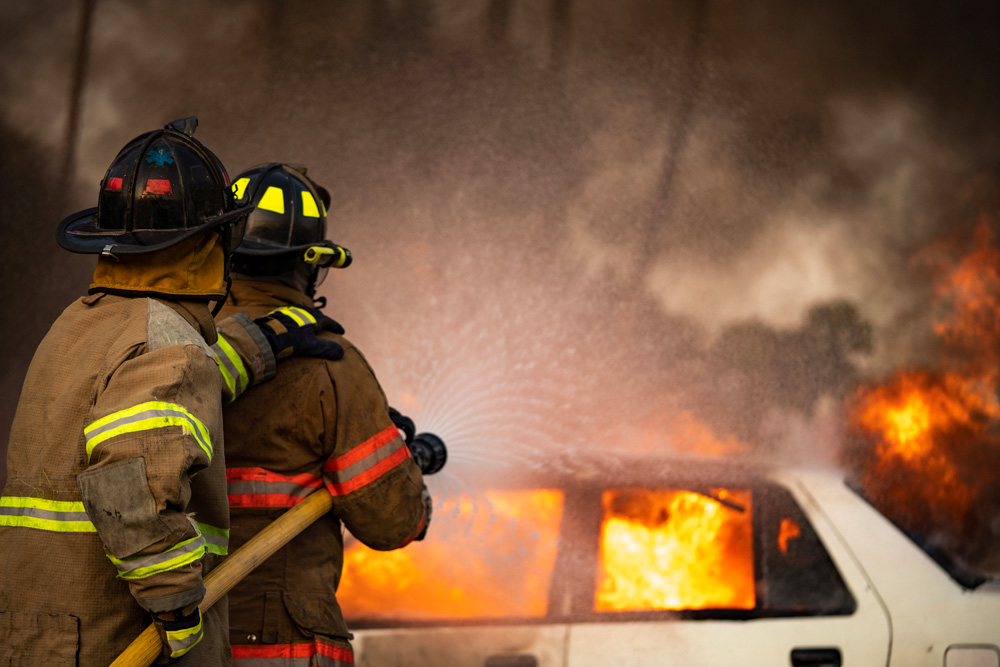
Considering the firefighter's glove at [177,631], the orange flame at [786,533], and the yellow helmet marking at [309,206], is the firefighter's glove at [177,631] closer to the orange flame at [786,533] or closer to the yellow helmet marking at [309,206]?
the yellow helmet marking at [309,206]

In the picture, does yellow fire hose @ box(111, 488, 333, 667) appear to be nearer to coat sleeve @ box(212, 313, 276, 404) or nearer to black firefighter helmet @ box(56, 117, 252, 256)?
coat sleeve @ box(212, 313, 276, 404)

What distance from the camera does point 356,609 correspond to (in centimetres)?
351

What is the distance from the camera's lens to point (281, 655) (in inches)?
90.5

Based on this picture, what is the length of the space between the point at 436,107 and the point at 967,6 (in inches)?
131

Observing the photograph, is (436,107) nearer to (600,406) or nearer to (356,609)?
(600,406)

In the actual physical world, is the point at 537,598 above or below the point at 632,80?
below

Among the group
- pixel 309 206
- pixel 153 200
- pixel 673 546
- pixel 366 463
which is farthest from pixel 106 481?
pixel 673 546

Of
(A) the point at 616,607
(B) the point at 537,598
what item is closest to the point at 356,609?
(B) the point at 537,598

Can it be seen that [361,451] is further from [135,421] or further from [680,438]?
[680,438]

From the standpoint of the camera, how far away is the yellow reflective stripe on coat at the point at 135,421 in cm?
156

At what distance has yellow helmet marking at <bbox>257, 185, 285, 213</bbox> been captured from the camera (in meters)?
2.60

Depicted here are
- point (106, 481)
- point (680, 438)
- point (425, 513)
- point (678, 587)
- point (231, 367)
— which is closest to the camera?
point (106, 481)

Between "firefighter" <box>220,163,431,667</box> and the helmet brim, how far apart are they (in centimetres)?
58

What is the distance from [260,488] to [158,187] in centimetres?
83
